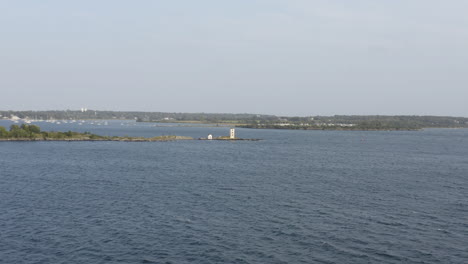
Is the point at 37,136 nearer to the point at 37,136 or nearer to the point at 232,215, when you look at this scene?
the point at 37,136

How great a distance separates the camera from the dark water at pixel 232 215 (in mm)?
28328

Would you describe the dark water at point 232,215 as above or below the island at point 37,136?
below

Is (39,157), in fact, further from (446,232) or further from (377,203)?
(446,232)

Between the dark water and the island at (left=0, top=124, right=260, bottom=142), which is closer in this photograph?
the dark water

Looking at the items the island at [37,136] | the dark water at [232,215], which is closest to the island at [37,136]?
the island at [37,136]

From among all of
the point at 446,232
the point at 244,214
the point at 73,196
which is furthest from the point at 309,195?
the point at 73,196

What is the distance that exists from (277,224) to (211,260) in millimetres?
9315

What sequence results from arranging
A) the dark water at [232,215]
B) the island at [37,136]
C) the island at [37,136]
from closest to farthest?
the dark water at [232,215] → the island at [37,136] → the island at [37,136]

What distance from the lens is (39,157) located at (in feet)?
281

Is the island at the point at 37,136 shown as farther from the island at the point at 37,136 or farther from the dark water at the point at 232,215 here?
the dark water at the point at 232,215

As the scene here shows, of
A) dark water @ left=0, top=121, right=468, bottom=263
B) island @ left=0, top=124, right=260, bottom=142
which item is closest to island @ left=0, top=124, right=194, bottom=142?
island @ left=0, top=124, right=260, bottom=142

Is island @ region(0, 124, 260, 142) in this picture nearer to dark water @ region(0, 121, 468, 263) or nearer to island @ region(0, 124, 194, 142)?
island @ region(0, 124, 194, 142)

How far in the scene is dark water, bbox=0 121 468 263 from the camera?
28328 millimetres

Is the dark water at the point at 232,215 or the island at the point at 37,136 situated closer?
the dark water at the point at 232,215
